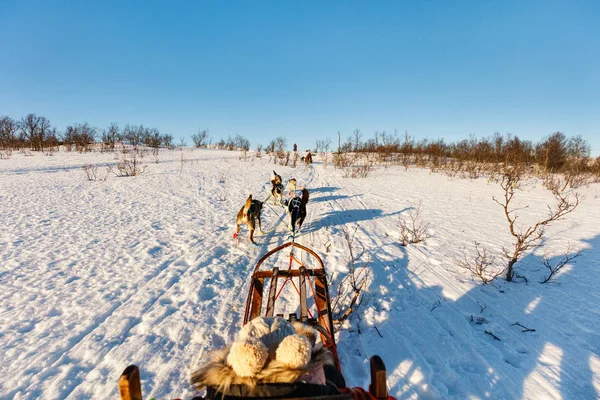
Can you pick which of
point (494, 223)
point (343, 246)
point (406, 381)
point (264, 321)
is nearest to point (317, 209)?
point (343, 246)

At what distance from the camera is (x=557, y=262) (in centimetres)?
464

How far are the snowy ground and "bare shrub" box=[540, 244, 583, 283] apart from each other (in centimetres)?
13

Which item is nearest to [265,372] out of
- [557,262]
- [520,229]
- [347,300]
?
[347,300]

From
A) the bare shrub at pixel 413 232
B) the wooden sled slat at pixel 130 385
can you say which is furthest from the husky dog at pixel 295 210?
the wooden sled slat at pixel 130 385

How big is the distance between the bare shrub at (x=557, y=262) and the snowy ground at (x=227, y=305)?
0.13m

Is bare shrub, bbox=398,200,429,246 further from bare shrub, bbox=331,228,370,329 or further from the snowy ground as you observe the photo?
bare shrub, bbox=331,228,370,329

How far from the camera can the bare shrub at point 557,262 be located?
3990 mm

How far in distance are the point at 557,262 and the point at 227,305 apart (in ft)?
18.3

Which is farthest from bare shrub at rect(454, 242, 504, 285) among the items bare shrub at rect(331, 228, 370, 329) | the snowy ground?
bare shrub at rect(331, 228, 370, 329)

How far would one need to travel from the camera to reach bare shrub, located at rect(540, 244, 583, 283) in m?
3.99

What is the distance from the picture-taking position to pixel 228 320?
309 cm

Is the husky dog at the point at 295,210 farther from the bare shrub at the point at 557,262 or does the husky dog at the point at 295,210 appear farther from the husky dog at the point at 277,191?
the bare shrub at the point at 557,262

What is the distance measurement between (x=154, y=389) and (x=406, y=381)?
2.10m

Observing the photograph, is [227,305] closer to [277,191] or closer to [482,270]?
[482,270]
